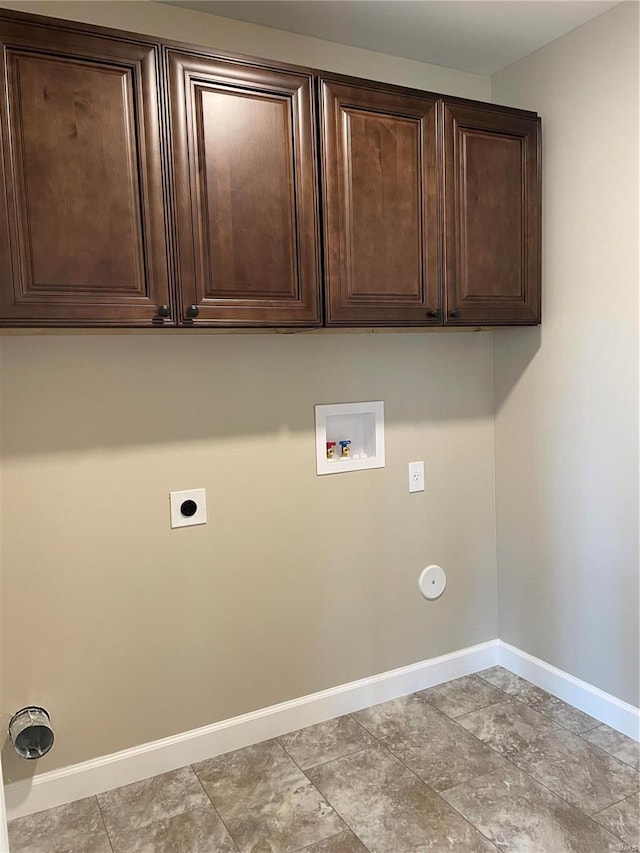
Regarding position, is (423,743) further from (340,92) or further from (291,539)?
(340,92)

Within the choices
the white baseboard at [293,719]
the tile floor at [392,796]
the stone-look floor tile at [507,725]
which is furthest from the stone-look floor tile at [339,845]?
the stone-look floor tile at [507,725]

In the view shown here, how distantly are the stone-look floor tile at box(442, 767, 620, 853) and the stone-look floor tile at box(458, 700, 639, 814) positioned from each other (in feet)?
0.21

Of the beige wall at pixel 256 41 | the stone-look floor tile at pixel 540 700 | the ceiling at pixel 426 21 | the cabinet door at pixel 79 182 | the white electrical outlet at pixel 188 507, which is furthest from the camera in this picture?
the stone-look floor tile at pixel 540 700

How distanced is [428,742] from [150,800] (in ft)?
3.26

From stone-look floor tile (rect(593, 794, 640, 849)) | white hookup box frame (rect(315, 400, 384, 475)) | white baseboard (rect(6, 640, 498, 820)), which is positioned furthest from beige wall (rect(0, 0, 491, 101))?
stone-look floor tile (rect(593, 794, 640, 849))

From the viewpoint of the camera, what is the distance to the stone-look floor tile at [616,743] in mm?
2225

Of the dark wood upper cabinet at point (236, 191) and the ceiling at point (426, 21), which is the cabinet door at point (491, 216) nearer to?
the dark wood upper cabinet at point (236, 191)

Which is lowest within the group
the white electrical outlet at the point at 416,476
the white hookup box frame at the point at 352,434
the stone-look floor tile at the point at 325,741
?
the stone-look floor tile at the point at 325,741

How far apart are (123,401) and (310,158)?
99 cm

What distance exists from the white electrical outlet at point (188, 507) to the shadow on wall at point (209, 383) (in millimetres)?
192

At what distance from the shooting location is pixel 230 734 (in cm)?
235

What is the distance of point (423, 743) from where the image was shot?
2.36 meters

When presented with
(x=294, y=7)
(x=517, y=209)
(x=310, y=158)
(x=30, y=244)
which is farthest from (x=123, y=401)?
(x=517, y=209)

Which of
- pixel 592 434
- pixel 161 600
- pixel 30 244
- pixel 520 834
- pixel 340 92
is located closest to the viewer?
pixel 30 244
